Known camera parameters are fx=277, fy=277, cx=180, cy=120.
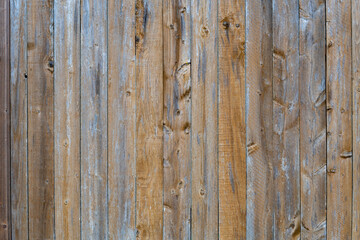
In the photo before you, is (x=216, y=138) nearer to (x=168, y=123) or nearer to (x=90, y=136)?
(x=168, y=123)

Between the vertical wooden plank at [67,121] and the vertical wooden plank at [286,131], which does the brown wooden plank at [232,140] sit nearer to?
the vertical wooden plank at [286,131]

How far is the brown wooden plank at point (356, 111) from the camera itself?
1219mm

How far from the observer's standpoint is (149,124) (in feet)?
4.00

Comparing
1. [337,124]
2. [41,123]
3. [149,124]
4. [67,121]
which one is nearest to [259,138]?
[337,124]

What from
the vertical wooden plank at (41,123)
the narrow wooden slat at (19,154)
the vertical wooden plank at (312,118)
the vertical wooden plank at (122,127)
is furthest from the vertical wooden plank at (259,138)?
the narrow wooden slat at (19,154)

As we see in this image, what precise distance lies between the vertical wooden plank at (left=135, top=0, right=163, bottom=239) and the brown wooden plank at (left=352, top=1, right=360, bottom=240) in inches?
33.5

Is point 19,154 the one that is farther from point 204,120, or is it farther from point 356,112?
point 356,112

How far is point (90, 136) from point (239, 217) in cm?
75

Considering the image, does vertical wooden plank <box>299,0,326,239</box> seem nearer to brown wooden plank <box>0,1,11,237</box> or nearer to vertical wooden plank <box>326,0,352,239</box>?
vertical wooden plank <box>326,0,352,239</box>

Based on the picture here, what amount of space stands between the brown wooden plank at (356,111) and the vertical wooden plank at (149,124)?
0.85m

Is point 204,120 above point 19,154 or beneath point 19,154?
above

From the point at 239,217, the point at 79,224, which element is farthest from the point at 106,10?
the point at 239,217

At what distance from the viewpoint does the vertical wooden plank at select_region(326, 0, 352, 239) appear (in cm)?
122

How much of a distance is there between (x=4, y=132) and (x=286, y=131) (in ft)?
4.13
